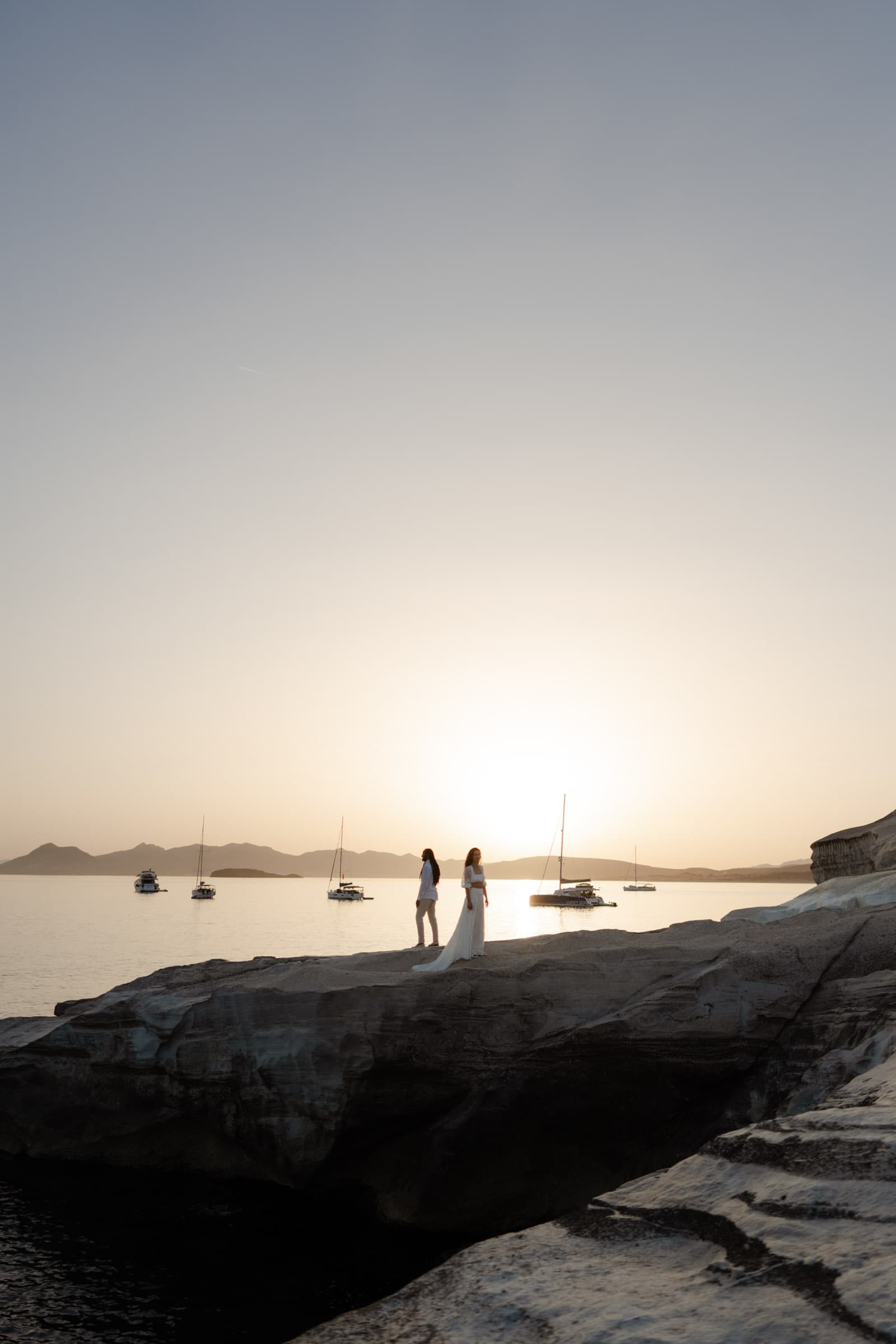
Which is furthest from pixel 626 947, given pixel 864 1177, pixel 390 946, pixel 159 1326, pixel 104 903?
pixel 104 903

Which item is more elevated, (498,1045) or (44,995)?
(498,1045)

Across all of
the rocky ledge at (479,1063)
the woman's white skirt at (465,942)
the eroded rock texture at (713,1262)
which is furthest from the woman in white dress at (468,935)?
the eroded rock texture at (713,1262)

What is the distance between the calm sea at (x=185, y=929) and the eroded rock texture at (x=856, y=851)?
25846mm

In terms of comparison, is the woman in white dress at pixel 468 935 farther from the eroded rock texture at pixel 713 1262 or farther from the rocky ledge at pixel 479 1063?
the eroded rock texture at pixel 713 1262

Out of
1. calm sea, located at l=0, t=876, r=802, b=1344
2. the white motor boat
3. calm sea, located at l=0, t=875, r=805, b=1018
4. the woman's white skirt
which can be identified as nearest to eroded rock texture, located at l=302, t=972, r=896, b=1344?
calm sea, located at l=0, t=876, r=802, b=1344

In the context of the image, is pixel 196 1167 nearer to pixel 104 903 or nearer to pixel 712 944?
pixel 712 944

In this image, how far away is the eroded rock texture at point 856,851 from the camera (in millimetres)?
23031

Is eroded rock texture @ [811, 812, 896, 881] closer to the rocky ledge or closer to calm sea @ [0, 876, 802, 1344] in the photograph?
the rocky ledge

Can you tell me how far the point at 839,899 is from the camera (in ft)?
58.3

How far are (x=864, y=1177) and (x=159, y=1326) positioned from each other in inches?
359

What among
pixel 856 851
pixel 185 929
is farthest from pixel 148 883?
pixel 856 851

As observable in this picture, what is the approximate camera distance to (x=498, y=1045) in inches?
565

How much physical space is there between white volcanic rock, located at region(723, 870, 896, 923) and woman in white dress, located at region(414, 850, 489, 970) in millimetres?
4966

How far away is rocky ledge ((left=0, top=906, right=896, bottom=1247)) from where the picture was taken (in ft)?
43.2
